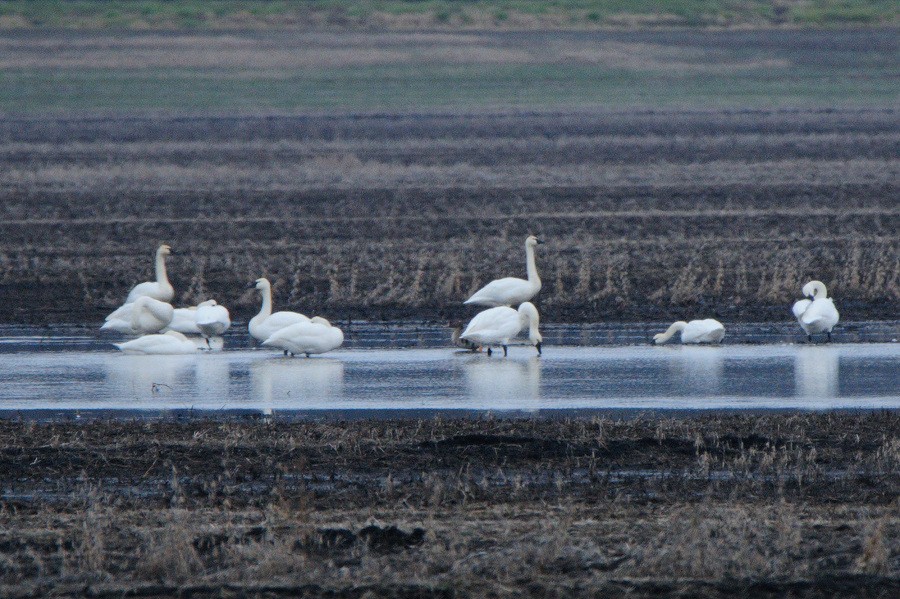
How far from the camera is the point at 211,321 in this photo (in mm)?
13836

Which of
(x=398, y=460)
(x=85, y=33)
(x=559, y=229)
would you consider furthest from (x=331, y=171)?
(x=85, y=33)

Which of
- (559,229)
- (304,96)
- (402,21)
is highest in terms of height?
(402,21)

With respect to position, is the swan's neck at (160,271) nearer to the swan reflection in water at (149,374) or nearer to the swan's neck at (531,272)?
the swan reflection in water at (149,374)

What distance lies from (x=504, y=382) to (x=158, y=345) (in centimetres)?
345

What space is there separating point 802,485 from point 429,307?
27.0 ft

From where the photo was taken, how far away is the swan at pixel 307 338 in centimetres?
1295

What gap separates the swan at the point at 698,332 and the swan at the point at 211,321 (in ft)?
12.4

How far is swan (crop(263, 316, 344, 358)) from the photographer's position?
12.9m

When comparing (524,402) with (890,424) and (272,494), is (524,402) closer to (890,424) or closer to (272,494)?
(890,424)

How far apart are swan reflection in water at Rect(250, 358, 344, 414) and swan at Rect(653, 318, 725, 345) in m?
2.89

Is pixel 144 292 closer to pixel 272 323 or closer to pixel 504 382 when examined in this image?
pixel 272 323

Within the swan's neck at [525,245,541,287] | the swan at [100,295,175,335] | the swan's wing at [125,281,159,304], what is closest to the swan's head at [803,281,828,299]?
the swan's neck at [525,245,541,287]

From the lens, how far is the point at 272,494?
764cm

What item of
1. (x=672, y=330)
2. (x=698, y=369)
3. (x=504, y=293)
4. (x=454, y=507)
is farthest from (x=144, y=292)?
(x=454, y=507)
